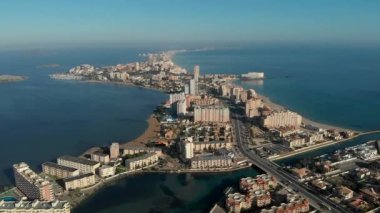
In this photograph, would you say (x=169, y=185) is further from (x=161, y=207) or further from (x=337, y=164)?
(x=337, y=164)

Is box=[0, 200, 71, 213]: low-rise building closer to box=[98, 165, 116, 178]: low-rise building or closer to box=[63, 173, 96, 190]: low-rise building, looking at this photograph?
box=[63, 173, 96, 190]: low-rise building

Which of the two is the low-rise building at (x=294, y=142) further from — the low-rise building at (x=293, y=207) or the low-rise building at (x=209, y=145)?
the low-rise building at (x=293, y=207)

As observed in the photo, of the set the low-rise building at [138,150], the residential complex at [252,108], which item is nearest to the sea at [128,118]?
the low-rise building at [138,150]

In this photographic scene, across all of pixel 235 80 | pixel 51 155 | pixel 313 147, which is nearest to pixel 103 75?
pixel 235 80

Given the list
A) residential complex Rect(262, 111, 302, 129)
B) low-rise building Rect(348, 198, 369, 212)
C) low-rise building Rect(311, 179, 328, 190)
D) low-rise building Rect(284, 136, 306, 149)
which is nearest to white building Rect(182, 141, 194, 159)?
low-rise building Rect(284, 136, 306, 149)

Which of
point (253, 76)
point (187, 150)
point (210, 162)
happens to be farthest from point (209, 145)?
point (253, 76)

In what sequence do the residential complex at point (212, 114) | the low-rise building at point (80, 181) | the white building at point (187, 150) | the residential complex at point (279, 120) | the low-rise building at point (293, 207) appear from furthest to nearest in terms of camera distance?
the residential complex at point (212, 114) < the residential complex at point (279, 120) < the white building at point (187, 150) < the low-rise building at point (80, 181) < the low-rise building at point (293, 207)
